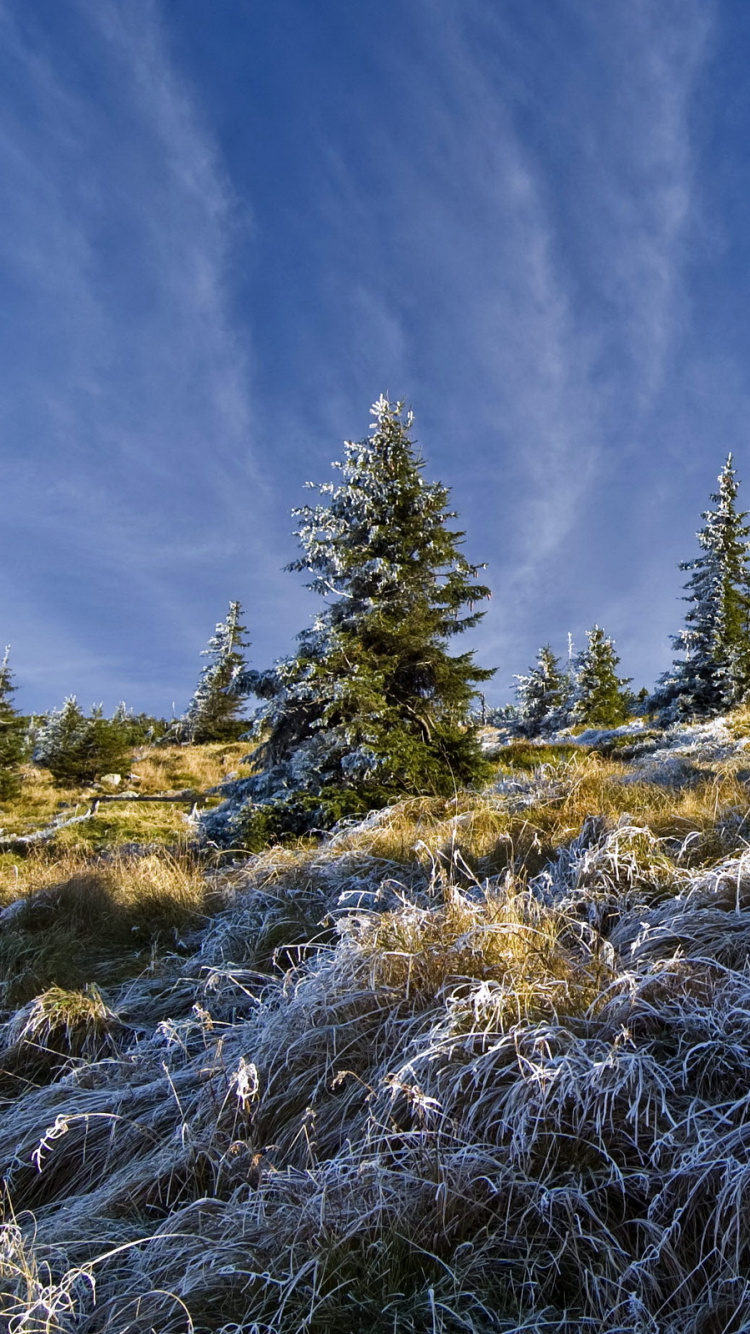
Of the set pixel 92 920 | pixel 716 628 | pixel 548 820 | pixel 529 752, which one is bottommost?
pixel 92 920

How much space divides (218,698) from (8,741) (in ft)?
52.4

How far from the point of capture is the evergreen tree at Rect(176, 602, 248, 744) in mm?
40594

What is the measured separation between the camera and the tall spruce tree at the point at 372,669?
9.30 meters

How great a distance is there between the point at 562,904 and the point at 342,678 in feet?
20.7

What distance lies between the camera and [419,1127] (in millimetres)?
2209

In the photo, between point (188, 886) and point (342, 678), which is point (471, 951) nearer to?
point (188, 886)

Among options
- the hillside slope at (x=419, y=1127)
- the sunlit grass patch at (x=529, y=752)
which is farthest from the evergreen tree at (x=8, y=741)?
the hillside slope at (x=419, y=1127)

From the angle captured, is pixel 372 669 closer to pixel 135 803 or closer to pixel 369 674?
pixel 369 674

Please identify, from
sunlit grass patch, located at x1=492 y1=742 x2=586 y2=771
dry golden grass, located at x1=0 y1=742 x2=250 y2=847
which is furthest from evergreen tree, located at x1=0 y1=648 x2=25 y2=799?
sunlit grass patch, located at x1=492 y1=742 x2=586 y2=771

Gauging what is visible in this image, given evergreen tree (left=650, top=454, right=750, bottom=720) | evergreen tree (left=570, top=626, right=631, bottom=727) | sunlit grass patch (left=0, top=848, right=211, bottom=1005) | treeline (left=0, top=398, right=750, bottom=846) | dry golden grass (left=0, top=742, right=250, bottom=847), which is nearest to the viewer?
sunlit grass patch (left=0, top=848, right=211, bottom=1005)

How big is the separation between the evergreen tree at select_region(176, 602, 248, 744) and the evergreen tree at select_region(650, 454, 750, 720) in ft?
77.8

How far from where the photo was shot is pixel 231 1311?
166cm

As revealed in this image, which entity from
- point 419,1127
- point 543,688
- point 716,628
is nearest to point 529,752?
point 716,628

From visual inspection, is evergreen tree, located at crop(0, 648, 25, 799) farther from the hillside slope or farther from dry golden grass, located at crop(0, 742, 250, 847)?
the hillside slope
